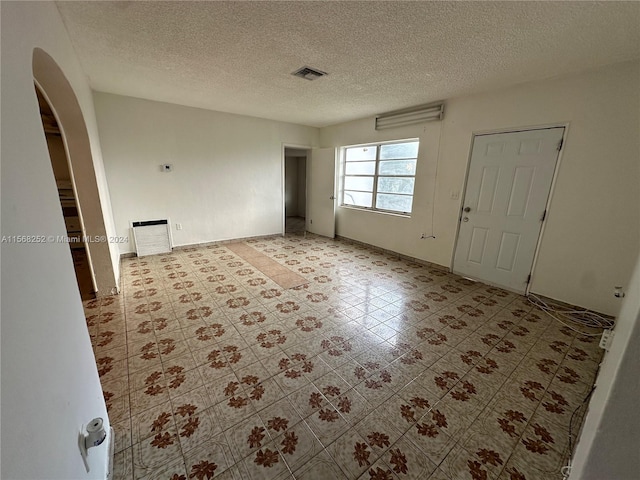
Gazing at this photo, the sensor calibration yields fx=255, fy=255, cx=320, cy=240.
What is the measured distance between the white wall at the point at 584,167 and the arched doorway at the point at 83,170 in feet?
13.6

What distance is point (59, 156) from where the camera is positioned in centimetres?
258

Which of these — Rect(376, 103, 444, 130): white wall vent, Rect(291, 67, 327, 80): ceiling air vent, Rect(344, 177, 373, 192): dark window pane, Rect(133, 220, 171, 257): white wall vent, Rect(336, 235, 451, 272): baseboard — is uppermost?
Rect(291, 67, 327, 80): ceiling air vent

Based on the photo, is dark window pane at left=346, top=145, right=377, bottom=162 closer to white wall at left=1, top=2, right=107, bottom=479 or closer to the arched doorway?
the arched doorway

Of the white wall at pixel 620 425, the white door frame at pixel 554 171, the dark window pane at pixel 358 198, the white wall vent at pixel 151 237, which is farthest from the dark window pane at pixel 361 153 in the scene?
the white wall at pixel 620 425

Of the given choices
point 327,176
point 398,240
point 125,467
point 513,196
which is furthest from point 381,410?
point 327,176

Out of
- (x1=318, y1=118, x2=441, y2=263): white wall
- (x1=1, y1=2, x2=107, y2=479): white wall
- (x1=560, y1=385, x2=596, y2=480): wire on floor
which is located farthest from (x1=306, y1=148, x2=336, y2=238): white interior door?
(x1=1, y1=2, x2=107, y2=479): white wall

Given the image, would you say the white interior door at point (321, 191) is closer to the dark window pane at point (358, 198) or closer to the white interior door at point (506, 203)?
the dark window pane at point (358, 198)

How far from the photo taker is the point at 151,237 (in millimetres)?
4219

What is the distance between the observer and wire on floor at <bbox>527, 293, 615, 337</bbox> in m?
2.45

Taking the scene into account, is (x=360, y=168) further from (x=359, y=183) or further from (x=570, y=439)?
(x=570, y=439)

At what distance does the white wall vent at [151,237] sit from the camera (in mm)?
4113

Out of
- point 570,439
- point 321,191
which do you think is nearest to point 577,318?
point 570,439

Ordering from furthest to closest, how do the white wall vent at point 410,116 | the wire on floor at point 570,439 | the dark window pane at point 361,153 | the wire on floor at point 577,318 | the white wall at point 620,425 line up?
the dark window pane at point 361,153 < the white wall vent at point 410,116 < the wire on floor at point 577,318 < the wire on floor at point 570,439 < the white wall at point 620,425

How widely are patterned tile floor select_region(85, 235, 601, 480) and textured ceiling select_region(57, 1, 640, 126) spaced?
242 cm
